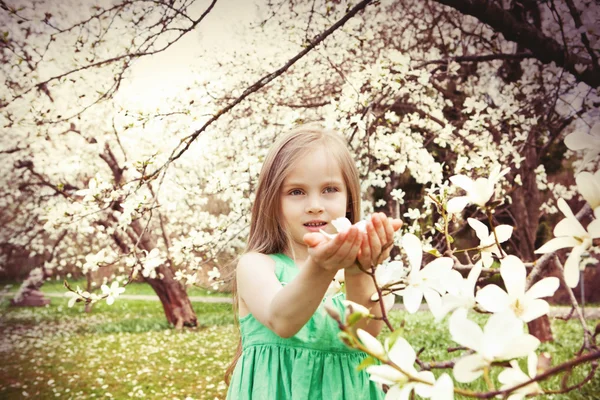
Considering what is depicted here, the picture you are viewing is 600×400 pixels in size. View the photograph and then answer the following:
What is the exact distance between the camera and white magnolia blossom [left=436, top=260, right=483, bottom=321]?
541mm

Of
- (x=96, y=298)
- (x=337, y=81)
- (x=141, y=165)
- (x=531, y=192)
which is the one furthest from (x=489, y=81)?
(x=96, y=298)

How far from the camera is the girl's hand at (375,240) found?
0.58 m

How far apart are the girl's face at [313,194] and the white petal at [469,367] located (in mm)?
683

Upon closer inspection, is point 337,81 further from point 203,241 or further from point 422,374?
point 422,374

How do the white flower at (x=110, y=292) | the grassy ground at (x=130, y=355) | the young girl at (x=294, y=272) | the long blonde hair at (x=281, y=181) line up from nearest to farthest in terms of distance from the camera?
the young girl at (x=294, y=272)
the long blonde hair at (x=281, y=181)
the white flower at (x=110, y=292)
the grassy ground at (x=130, y=355)

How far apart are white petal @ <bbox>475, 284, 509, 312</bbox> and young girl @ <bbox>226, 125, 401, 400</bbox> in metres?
0.45

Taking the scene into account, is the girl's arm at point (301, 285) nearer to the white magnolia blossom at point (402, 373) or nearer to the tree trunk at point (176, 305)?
the white magnolia blossom at point (402, 373)

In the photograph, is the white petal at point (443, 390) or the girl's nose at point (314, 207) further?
the girl's nose at point (314, 207)

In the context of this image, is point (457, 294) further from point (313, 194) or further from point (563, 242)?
point (313, 194)

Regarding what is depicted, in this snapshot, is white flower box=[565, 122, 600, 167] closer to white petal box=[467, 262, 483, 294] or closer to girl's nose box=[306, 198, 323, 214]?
white petal box=[467, 262, 483, 294]

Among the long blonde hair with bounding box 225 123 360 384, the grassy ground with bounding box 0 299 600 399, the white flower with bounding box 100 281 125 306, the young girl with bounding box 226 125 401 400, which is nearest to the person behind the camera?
the young girl with bounding box 226 125 401 400

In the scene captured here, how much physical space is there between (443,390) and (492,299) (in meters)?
0.13

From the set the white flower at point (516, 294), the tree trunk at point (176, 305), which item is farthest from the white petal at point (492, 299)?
the tree trunk at point (176, 305)

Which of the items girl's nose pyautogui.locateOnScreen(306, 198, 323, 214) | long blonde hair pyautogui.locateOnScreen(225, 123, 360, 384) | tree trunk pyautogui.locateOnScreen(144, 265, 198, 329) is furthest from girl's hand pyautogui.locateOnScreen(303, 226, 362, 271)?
tree trunk pyautogui.locateOnScreen(144, 265, 198, 329)
